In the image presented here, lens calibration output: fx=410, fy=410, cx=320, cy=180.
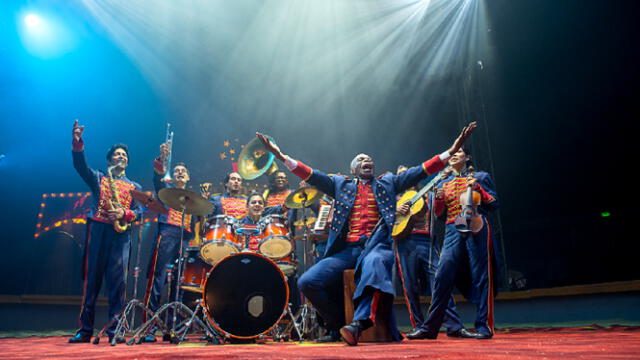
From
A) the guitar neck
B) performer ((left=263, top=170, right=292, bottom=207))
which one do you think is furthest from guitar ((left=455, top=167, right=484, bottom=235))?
performer ((left=263, top=170, right=292, bottom=207))

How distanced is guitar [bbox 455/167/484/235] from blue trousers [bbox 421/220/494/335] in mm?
132

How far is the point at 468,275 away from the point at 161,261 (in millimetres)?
4055

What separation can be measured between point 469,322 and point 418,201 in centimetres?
330

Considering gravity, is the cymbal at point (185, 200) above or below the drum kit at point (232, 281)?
above

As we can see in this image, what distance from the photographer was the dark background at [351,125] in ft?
28.9

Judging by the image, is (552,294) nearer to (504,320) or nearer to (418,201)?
(504,320)

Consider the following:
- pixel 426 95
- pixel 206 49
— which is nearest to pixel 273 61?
pixel 206 49

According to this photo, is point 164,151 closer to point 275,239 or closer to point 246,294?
point 275,239

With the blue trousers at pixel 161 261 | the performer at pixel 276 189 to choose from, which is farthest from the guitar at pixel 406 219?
the blue trousers at pixel 161 261

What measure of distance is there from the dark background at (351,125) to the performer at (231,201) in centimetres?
365

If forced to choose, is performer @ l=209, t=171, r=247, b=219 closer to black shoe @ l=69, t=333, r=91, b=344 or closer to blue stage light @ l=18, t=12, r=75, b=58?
black shoe @ l=69, t=333, r=91, b=344

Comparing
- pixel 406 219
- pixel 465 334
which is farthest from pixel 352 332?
pixel 406 219

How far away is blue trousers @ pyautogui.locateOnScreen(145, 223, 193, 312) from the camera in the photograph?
5.62 metres

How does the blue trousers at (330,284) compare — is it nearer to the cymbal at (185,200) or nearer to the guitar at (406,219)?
the guitar at (406,219)
